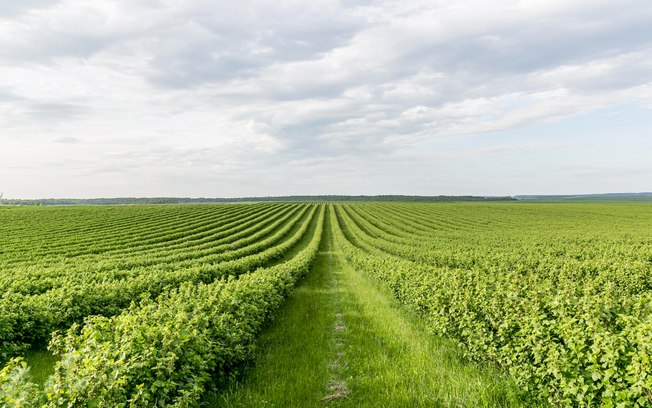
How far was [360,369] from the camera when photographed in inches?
373

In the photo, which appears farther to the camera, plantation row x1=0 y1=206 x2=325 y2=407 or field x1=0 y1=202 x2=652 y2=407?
field x1=0 y1=202 x2=652 y2=407

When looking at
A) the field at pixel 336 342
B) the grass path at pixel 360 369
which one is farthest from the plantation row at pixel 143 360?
the grass path at pixel 360 369

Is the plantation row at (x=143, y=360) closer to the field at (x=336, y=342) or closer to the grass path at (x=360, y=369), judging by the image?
the field at (x=336, y=342)

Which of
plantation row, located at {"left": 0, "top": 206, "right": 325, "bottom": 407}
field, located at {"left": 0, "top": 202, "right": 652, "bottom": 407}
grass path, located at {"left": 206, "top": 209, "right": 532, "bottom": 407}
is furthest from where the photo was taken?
grass path, located at {"left": 206, "top": 209, "right": 532, "bottom": 407}

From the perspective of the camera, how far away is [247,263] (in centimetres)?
2630

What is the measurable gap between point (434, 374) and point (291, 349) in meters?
4.27

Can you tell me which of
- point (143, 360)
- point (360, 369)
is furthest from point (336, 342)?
point (143, 360)

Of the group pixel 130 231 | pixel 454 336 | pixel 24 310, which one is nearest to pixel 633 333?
pixel 454 336

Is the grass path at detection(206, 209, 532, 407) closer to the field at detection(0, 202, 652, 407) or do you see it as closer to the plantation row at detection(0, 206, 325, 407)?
the field at detection(0, 202, 652, 407)

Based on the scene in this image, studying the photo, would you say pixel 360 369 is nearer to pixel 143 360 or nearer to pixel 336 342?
pixel 336 342

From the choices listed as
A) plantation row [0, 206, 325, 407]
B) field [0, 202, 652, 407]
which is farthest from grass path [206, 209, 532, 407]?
plantation row [0, 206, 325, 407]

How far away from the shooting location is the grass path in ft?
25.5

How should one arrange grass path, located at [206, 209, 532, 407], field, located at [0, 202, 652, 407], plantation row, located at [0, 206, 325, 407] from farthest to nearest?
grass path, located at [206, 209, 532, 407] < field, located at [0, 202, 652, 407] < plantation row, located at [0, 206, 325, 407]

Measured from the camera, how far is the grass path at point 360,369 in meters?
7.76
